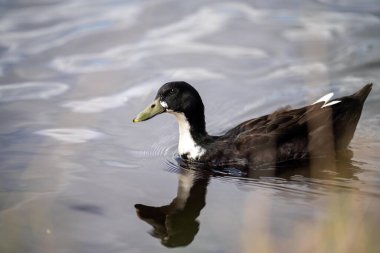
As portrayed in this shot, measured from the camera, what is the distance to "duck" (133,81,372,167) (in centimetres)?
962

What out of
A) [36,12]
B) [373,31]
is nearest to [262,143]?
[373,31]

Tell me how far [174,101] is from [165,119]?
1576mm

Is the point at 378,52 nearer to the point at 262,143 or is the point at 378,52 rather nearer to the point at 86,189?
the point at 262,143

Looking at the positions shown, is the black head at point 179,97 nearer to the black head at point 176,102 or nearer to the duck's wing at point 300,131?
→ the black head at point 176,102

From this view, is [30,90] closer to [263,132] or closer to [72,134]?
[72,134]

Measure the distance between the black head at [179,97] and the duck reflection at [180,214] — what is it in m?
1.06

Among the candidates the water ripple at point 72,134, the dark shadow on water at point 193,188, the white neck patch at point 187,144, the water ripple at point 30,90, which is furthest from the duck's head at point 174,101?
the water ripple at point 30,90

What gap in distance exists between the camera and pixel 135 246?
723cm

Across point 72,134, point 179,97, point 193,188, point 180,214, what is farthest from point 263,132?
point 72,134

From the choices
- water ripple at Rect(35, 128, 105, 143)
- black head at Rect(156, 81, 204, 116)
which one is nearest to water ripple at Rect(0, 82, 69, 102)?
water ripple at Rect(35, 128, 105, 143)

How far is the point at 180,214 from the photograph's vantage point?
8.05 m

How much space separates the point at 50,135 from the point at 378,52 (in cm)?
581

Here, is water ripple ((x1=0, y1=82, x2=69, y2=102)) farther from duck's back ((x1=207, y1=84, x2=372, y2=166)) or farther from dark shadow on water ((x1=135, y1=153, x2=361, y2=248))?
duck's back ((x1=207, y1=84, x2=372, y2=166))

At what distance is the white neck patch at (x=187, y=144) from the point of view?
387 inches
